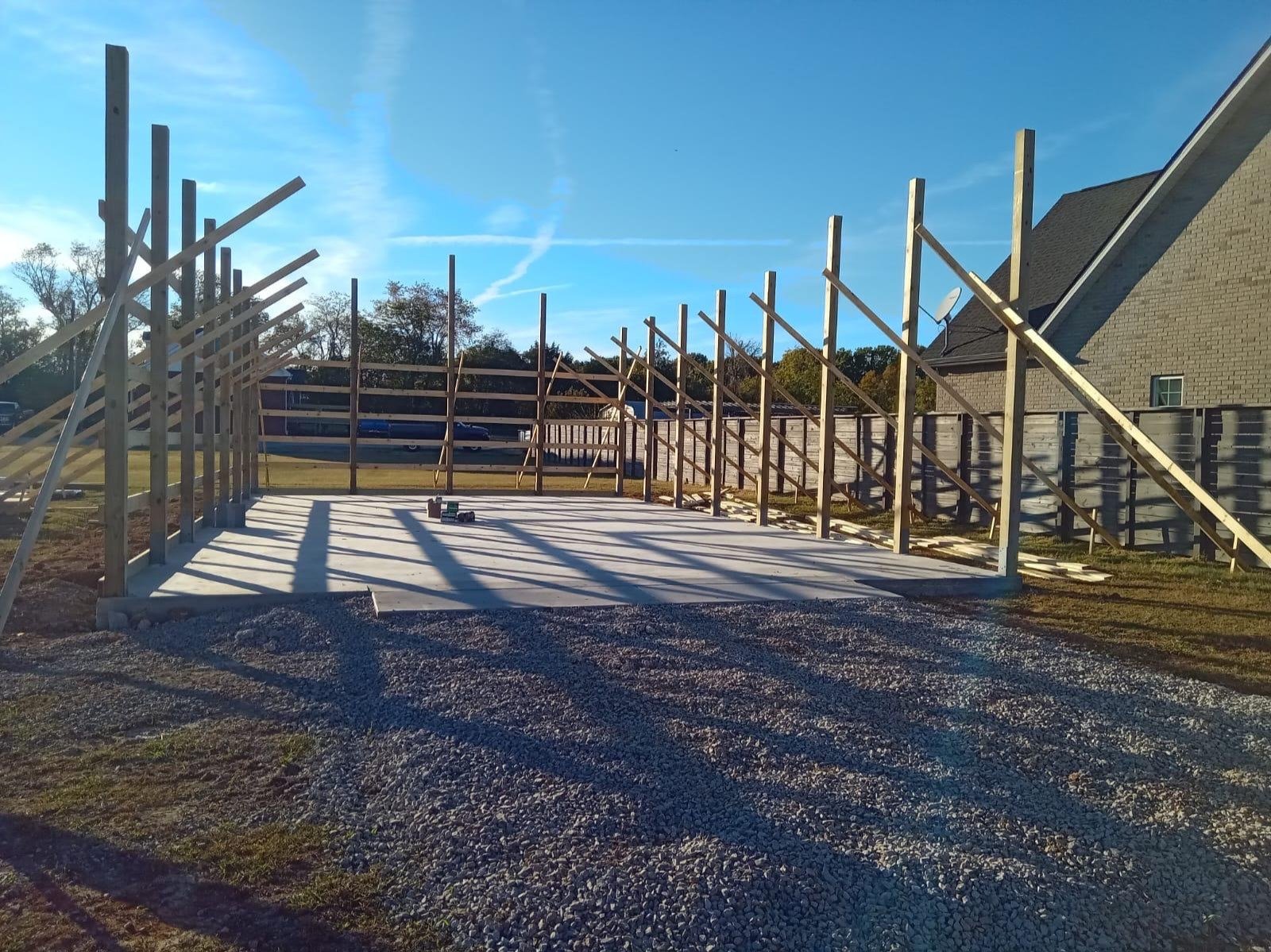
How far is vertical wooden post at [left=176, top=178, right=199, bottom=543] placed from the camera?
26.3 feet

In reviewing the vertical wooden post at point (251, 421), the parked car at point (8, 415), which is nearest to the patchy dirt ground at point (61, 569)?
Answer: the vertical wooden post at point (251, 421)

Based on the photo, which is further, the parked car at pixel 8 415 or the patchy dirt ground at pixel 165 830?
the parked car at pixel 8 415

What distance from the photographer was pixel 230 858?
2.73 m

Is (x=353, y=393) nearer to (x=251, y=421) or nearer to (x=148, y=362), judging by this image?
(x=251, y=421)

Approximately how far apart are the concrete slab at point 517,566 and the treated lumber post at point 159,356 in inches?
13.6

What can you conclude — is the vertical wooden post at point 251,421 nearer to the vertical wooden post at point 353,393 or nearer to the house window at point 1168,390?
the vertical wooden post at point 353,393

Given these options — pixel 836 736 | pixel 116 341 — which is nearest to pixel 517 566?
pixel 116 341

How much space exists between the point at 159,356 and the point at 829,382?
6472mm

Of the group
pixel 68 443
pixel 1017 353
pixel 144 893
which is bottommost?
pixel 144 893

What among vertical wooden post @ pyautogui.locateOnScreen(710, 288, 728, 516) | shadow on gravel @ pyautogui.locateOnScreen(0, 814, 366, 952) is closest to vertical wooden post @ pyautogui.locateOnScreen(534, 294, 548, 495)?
vertical wooden post @ pyautogui.locateOnScreen(710, 288, 728, 516)

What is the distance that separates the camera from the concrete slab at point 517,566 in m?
6.27

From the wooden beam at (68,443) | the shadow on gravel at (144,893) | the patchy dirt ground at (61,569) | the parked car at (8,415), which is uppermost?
the parked car at (8,415)

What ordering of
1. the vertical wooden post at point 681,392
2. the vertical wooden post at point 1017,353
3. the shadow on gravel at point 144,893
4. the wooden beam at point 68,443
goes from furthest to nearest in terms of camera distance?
the vertical wooden post at point 681,392 → the vertical wooden post at point 1017,353 → the wooden beam at point 68,443 → the shadow on gravel at point 144,893

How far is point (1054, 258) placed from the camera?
17578 millimetres
